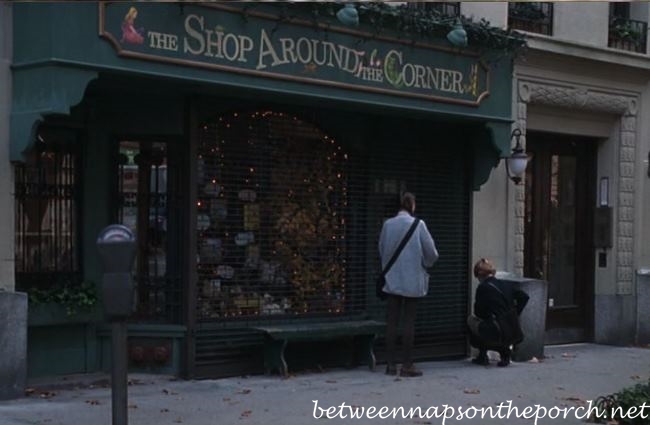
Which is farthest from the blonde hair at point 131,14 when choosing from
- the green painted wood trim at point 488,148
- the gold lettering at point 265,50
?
the green painted wood trim at point 488,148

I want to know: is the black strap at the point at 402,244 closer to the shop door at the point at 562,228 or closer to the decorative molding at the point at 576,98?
the decorative molding at the point at 576,98

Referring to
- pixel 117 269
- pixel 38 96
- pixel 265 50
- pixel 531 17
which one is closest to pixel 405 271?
pixel 265 50

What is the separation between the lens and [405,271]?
11.2 meters

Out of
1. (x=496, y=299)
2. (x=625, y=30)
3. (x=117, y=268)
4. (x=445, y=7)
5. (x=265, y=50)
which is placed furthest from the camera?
(x=625, y=30)

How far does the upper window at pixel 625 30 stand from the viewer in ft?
50.3

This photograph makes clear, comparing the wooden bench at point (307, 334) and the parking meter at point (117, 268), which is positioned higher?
Answer: the parking meter at point (117, 268)

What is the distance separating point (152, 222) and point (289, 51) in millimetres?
2180

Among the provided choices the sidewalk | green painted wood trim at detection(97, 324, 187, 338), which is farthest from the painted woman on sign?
the sidewalk

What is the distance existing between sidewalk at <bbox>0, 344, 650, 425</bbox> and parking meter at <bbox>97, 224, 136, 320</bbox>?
2.38 meters

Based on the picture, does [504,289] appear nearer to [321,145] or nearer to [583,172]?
[321,145]

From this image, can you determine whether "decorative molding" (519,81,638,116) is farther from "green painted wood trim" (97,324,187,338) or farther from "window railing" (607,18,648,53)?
"green painted wood trim" (97,324,187,338)

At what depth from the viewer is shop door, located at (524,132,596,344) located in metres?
14.8

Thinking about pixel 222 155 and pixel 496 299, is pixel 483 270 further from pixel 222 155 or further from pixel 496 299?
pixel 222 155

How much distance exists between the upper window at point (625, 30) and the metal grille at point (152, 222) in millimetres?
7336
